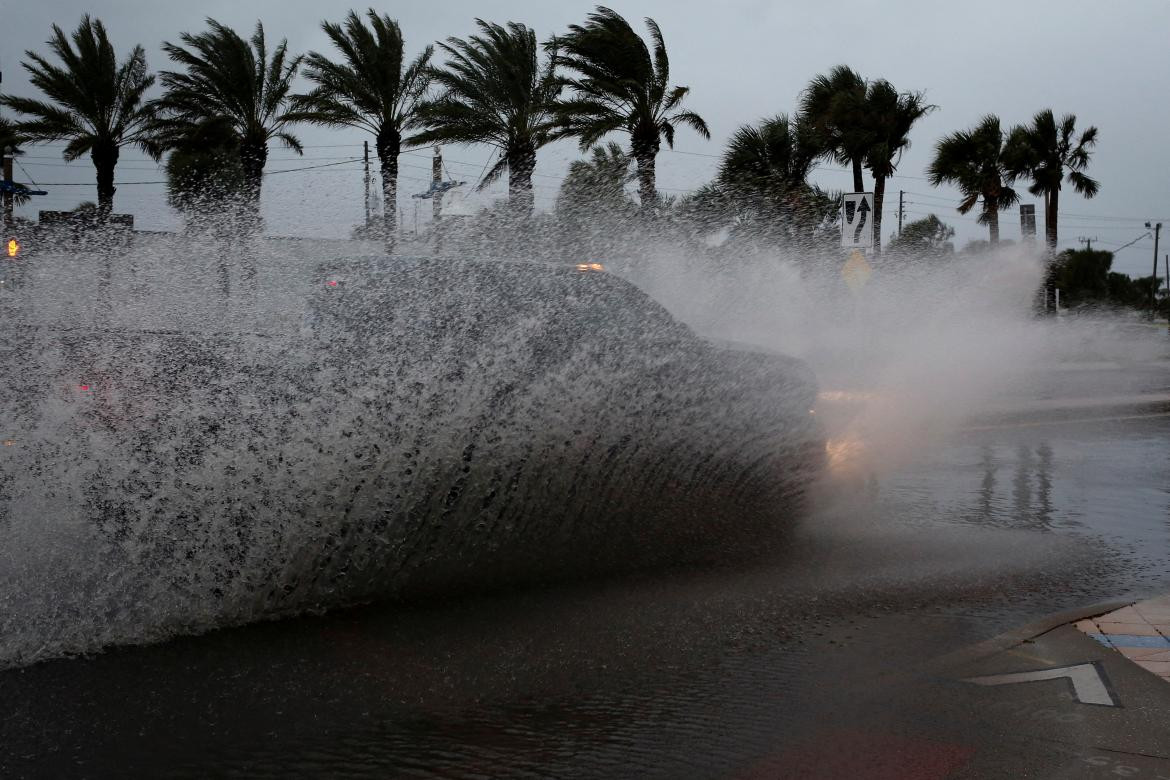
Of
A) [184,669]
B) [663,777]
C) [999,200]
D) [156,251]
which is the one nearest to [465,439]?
[184,669]

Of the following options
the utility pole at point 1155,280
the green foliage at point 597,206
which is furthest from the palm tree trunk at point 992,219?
the utility pole at point 1155,280

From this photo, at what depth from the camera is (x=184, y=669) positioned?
165 inches

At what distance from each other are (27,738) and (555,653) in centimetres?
192

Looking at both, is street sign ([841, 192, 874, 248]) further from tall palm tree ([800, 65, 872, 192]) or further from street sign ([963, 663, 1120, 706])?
tall palm tree ([800, 65, 872, 192])

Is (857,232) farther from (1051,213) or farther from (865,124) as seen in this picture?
(1051,213)

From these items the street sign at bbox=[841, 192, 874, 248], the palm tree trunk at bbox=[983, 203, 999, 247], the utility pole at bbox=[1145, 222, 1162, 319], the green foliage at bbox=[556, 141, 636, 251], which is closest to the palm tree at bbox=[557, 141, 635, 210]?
the green foliage at bbox=[556, 141, 636, 251]

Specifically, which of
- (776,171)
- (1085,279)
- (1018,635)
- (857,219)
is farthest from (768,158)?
(1085,279)

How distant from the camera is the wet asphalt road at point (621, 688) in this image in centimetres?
345

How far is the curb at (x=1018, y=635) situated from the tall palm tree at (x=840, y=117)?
29218mm

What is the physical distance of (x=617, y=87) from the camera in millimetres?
23844

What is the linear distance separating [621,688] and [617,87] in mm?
21170

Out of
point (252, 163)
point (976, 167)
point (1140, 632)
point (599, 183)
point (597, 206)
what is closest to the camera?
point (1140, 632)

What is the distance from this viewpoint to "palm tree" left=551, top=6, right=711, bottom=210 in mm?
23125

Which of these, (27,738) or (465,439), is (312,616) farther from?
(27,738)
